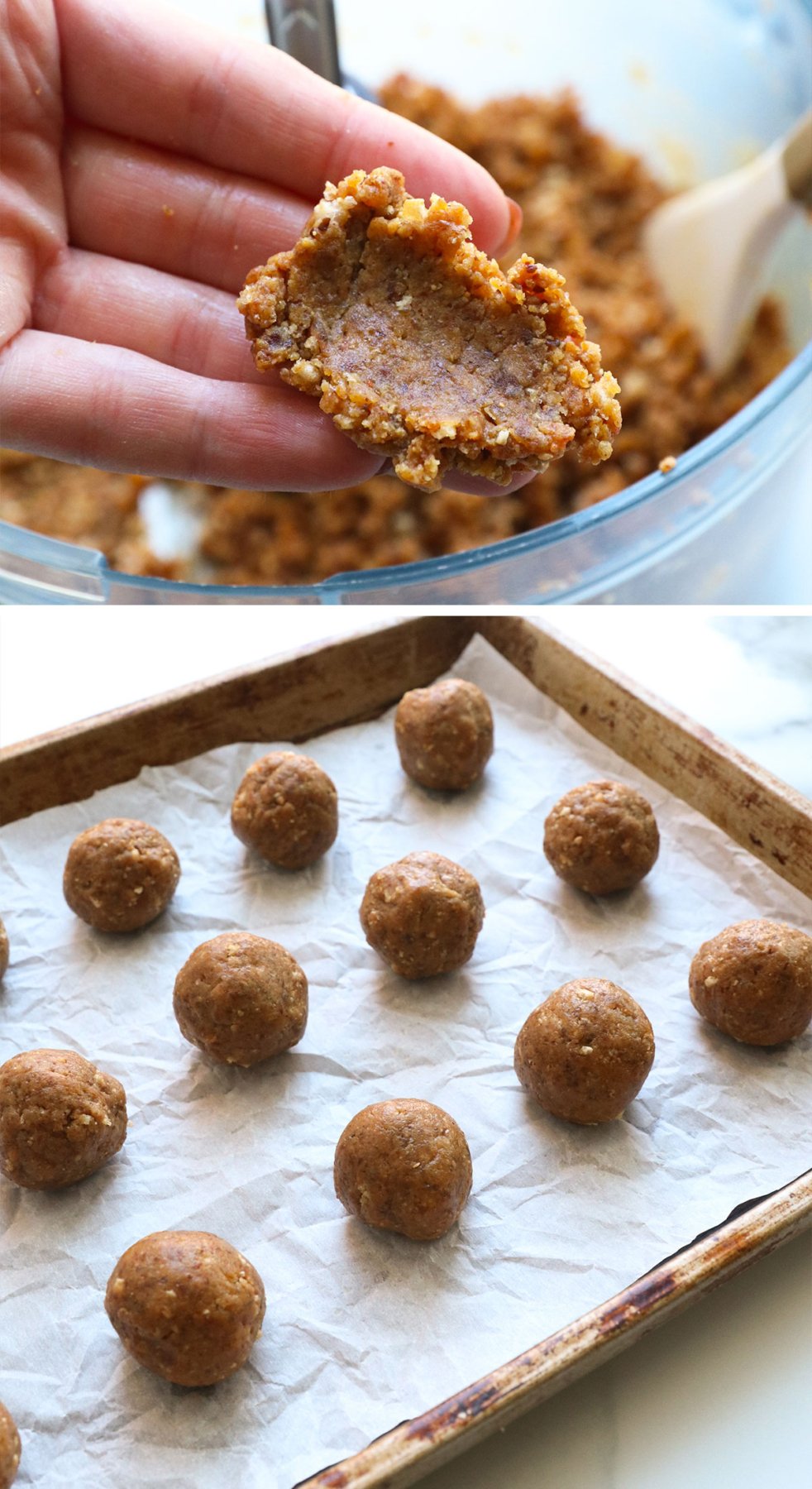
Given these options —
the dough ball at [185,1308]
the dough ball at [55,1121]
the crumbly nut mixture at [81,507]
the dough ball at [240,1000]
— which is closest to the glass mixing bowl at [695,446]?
the crumbly nut mixture at [81,507]

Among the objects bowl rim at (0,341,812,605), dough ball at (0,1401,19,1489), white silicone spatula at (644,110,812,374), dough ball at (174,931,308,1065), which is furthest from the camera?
white silicone spatula at (644,110,812,374)

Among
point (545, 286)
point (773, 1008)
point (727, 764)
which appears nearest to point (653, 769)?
point (727, 764)

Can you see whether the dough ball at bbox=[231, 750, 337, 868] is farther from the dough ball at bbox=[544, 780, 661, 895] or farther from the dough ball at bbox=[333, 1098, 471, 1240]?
the dough ball at bbox=[333, 1098, 471, 1240]

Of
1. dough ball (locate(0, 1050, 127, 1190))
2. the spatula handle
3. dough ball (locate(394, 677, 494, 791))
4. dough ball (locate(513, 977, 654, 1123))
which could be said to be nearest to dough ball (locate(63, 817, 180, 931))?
dough ball (locate(0, 1050, 127, 1190))

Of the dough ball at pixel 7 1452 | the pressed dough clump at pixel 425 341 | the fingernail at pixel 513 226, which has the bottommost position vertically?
the dough ball at pixel 7 1452

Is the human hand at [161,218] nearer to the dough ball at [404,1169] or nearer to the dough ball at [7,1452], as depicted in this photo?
the dough ball at [404,1169]

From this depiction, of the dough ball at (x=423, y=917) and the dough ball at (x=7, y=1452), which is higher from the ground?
the dough ball at (x=423, y=917)
